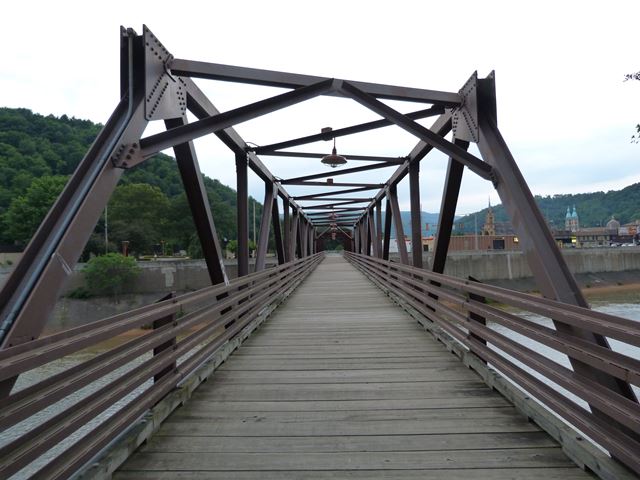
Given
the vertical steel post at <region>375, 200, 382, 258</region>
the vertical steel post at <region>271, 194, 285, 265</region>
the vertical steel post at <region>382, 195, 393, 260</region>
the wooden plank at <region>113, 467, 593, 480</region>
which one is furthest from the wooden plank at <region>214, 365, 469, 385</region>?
the vertical steel post at <region>375, 200, 382, 258</region>

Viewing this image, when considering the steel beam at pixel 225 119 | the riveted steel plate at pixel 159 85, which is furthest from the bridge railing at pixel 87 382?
the riveted steel plate at pixel 159 85

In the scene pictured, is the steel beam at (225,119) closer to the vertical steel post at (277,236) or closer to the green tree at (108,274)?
the vertical steel post at (277,236)

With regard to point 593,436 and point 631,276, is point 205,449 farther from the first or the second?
point 631,276

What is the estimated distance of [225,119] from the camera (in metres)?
4.22

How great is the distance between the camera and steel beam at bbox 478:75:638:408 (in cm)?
243

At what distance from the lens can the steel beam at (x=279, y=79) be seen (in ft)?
13.9

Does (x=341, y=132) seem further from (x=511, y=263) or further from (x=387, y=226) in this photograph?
(x=511, y=263)

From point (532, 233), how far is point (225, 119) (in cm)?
331

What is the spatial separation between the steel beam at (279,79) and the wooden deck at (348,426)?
128 inches

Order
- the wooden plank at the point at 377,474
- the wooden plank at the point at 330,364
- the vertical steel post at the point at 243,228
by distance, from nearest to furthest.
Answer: the wooden plank at the point at 377,474
the wooden plank at the point at 330,364
the vertical steel post at the point at 243,228

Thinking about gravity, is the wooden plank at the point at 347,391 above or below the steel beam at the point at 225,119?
below

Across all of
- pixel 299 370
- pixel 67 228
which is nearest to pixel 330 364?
pixel 299 370

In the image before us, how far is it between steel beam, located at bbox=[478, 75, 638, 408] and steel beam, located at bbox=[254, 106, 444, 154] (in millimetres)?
1514

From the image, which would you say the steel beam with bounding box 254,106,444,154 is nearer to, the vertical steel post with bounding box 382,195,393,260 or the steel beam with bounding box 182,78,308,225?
the steel beam with bounding box 182,78,308,225
